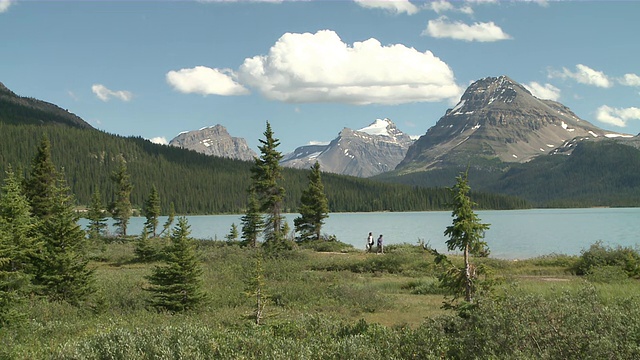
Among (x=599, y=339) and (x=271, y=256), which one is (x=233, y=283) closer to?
(x=271, y=256)

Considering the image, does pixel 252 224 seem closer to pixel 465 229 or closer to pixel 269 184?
pixel 269 184

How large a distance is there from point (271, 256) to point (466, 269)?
30074mm

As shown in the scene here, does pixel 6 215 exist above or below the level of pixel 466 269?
above

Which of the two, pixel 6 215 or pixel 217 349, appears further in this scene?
pixel 6 215

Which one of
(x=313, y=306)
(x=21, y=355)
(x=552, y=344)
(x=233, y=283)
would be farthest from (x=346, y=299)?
(x=552, y=344)

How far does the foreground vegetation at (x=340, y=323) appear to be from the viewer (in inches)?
320

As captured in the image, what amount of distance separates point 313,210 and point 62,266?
3940 cm

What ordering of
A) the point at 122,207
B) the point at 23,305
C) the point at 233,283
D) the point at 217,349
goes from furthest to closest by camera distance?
the point at 122,207
the point at 233,283
the point at 23,305
the point at 217,349

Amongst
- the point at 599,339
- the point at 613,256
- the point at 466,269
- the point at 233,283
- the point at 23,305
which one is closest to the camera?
the point at 599,339

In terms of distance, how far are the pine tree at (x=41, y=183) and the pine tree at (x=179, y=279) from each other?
964 inches

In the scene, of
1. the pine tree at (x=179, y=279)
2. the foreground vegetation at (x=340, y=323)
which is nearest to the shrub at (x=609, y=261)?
the foreground vegetation at (x=340, y=323)

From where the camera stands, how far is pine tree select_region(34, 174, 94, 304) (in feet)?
74.0

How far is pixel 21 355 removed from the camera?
11.4 metres

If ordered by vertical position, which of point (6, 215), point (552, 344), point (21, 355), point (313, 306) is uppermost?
point (6, 215)
